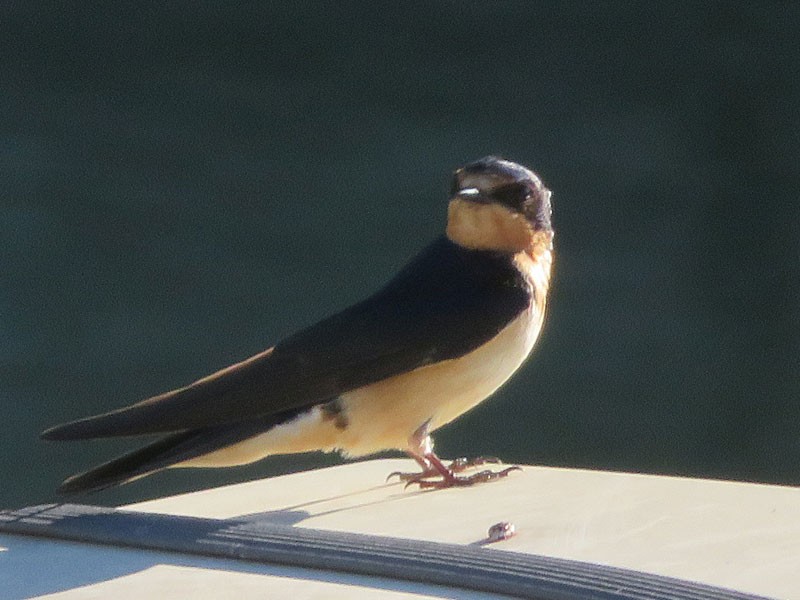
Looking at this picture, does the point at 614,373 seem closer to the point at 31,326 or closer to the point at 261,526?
the point at 31,326

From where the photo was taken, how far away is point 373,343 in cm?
318

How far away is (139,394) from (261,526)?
432 cm

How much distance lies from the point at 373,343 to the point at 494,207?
1.50ft

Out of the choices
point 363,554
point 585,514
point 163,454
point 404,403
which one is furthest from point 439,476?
point 363,554

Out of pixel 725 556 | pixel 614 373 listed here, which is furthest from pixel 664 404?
pixel 725 556

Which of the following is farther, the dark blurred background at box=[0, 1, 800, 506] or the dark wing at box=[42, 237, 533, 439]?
the dark blurred background at box=[0, 1, 800, 506]

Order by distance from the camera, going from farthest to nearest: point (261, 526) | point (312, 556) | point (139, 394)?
point (139, 394), point (261, 526), point (312, 556)

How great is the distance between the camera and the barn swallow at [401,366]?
2910 mm

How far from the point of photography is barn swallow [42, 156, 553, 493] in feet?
9.55

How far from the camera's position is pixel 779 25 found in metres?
6.71

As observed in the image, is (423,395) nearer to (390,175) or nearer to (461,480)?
(461,480)

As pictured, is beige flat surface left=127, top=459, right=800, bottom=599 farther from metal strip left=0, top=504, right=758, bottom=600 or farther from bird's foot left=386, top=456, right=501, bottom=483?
metal strip left=0, top=504, right=758, bottom=600

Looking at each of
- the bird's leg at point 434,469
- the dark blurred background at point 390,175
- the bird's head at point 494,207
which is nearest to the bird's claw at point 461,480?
the bird's leg at point 434,469

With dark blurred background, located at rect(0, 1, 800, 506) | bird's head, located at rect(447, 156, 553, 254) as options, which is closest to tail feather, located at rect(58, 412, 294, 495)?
bird's head, located at rect(447, 156, 553, 254)
